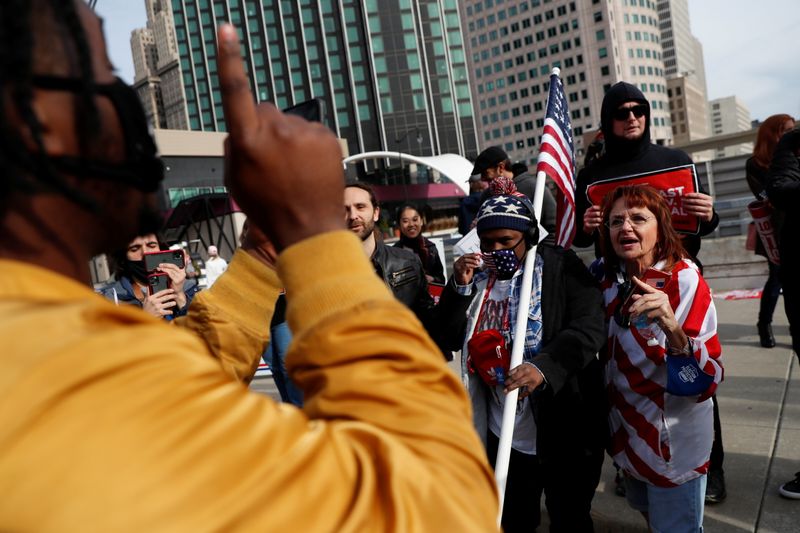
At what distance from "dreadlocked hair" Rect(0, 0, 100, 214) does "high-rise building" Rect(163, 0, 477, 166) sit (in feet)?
258

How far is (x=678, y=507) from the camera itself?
269cm

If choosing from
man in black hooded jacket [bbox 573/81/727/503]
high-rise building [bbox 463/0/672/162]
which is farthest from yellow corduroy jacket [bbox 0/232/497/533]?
high-rise building [bbox 463/0/672/162]

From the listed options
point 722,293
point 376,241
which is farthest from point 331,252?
point 722,293

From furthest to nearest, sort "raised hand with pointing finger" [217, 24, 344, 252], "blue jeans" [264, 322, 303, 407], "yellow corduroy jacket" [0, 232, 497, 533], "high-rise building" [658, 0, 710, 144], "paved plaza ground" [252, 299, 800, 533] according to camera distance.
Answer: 1. "high-rise building" [658, 0, 710, 144]
2. "blue jeans" [264, 322, 303, 407]
3. "paved plaza ground" [252, 299, 800, 533]
4. "raised hand with pointing finger" [217, 24, 344, 252]
5. "yellow corduroy jacket" [0, 232, 497, 533]

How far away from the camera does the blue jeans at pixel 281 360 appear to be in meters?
4.53

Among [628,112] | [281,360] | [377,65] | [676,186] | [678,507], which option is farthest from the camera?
[377,65]

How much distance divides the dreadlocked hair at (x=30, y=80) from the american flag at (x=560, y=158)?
2.99 m

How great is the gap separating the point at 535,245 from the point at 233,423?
8.71 feet

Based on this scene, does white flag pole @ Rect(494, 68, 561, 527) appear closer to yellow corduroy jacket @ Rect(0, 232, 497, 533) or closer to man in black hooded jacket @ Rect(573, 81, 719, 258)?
man in black hooded jacket @ Rect(573, 81, 719, 258)

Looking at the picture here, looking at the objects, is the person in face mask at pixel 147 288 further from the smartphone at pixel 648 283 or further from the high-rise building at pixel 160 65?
the high-rise building at pixel 160 65

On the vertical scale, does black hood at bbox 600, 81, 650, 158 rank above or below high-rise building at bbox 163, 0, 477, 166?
below

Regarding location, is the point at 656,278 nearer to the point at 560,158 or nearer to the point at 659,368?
the point at 659,368

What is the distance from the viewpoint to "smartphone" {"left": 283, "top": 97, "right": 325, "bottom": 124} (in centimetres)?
114

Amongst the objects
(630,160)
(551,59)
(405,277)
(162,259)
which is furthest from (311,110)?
(551,59)
